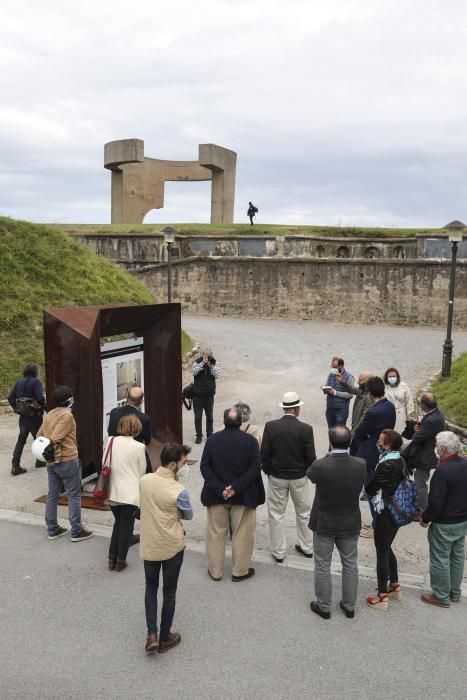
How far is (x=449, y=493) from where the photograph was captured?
5.07 meters

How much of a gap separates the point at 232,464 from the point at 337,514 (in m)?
1.18

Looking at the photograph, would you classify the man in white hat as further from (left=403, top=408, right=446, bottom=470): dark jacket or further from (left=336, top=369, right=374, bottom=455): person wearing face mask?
(left=336, top=369, right=374, bottom=455): person wearing face mask

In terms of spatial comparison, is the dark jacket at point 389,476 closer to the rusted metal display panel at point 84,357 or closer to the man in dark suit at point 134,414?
the man in dark suit at point 134,414

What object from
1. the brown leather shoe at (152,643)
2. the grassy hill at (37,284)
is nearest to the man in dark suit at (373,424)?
the brown leather shoe at (152,643)

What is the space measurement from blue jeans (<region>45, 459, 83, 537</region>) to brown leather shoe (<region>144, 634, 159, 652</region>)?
2.28 m

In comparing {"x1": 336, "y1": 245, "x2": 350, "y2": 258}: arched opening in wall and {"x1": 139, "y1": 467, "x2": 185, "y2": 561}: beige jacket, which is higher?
{"x1": 336, "y1": 245, "x2": 350, "y2": 258}: arched opening in wall

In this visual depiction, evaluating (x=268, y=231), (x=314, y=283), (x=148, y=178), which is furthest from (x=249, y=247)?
(x=148, y=178)

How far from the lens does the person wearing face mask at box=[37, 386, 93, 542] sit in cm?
628

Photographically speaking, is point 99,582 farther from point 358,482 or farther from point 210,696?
point 358,482

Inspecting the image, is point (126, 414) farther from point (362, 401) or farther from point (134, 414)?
point (362, 401)

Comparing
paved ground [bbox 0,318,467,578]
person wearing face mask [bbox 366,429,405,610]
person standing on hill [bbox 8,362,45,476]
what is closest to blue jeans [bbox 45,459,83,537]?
paved ground [bbox 0,318,467,578]

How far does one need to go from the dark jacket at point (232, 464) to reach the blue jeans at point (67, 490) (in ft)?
5.68

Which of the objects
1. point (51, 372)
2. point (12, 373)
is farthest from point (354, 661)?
point (12, 373)

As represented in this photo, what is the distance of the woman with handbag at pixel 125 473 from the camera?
5586mm
